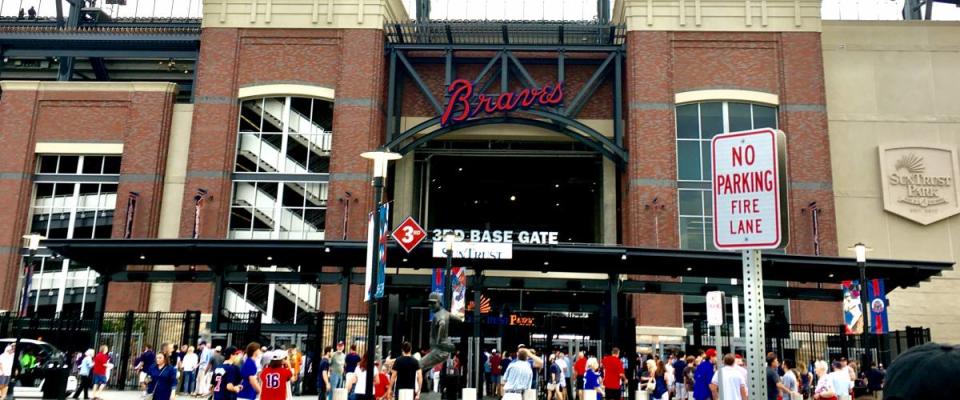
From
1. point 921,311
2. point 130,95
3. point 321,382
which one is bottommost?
point 321,382

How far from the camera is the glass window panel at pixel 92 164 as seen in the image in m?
43.2

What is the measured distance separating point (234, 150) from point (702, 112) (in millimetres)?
23844

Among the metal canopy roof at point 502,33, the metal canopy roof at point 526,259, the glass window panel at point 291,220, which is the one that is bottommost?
the metal canopy roof at point 526,259

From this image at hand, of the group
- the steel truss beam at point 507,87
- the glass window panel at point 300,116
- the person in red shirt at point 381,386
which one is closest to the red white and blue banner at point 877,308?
the steel truss beam at point 507,87

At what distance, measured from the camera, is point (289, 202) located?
135 feet

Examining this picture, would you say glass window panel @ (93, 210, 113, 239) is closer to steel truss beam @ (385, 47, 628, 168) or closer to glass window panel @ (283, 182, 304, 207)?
glass window panel @ (283, 182, 304, 207)

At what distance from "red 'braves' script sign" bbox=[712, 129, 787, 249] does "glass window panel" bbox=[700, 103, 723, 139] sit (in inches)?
1450

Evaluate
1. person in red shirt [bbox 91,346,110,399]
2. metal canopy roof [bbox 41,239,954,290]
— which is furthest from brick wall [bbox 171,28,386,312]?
person in red shirt [bbox 91,346,110,399]

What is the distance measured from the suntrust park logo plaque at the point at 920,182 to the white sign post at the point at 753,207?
40058 millimetres

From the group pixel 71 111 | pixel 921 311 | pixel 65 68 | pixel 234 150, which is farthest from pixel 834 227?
pixel 65 68

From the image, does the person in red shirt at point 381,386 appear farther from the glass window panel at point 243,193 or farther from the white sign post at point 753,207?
the glass window panel at point 243,193

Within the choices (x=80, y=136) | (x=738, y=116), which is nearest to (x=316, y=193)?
(x=80, y=136)

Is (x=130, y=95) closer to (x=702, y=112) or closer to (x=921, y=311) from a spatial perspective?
(x=702, y=112)

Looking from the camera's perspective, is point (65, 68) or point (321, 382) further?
point (65, 68)
